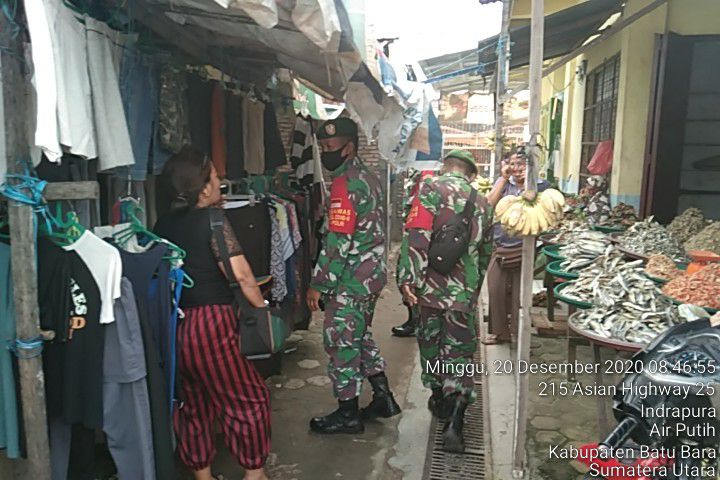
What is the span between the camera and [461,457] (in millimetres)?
3914

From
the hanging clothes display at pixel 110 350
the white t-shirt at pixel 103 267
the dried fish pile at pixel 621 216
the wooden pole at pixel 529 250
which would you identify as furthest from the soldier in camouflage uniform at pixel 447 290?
the dried fish pile at pixel 621 216

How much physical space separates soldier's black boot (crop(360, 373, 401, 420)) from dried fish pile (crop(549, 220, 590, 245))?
2.74m

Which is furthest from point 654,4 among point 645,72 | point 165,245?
point 165,245

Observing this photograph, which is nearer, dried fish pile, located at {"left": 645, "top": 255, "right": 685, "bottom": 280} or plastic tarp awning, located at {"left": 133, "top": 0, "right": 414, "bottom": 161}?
plastic tarp awning, located at {"left": 133, "top": 0, "right": 414, "bottom": 161}

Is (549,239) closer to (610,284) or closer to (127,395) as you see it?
(610,284)

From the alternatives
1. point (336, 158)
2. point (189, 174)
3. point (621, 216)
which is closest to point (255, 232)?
point (336, 158)

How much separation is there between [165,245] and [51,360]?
725 mm

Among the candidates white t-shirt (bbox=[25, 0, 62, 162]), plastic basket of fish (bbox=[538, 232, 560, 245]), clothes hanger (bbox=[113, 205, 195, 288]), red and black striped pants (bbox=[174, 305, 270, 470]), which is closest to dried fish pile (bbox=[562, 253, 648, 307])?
plastic basket of fish (bbox=[538, 232, 560, 245])

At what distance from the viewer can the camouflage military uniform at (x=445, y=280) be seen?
3941 mm

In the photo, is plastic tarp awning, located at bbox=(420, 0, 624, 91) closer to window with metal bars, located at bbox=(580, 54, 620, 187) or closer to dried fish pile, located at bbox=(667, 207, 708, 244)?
window with metal bars, located at bbox=(580, 54, 620, 187)

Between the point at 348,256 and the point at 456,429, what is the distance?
1437 mm

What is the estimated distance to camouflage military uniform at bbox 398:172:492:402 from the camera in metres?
3.94

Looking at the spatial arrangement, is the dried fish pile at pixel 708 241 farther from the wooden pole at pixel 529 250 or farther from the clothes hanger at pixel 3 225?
the clothes hanger at pixel 3 225

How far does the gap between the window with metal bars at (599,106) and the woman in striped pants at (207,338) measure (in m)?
7.00
